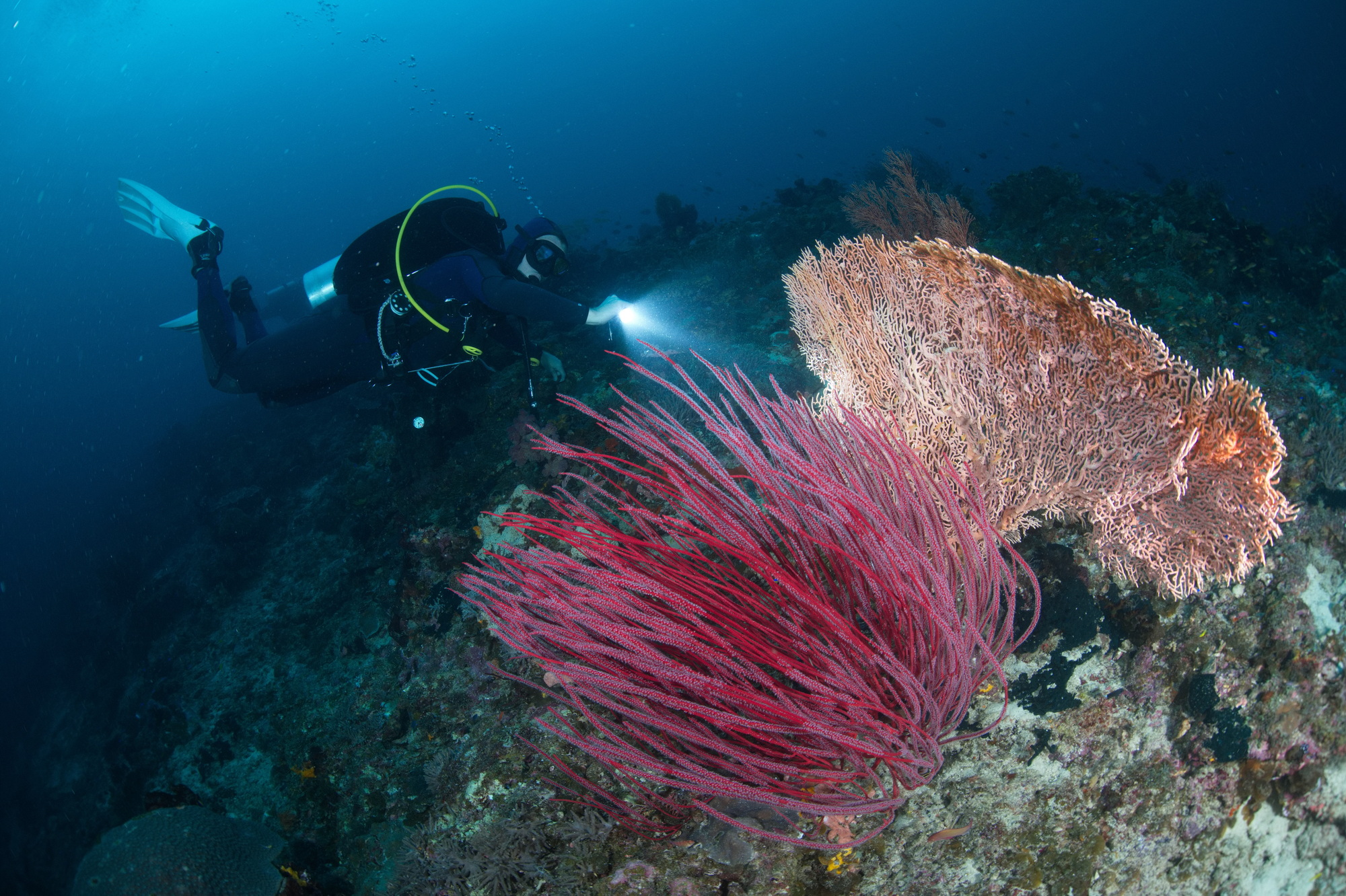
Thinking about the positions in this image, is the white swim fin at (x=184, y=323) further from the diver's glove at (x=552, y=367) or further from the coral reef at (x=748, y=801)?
the diver's glove at (x=552, y=367)

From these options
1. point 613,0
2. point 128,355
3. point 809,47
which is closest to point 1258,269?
point 128,355

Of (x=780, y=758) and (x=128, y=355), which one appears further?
(x=128, y=355)

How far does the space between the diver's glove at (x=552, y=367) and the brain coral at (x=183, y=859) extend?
4378 millimetres

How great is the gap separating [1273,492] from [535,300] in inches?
201

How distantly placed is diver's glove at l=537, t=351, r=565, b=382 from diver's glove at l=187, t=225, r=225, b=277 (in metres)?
6.16

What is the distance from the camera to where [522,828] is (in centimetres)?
258

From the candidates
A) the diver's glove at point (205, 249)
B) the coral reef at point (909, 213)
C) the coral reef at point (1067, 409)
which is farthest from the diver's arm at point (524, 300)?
the diver's glove at point (205, 249)

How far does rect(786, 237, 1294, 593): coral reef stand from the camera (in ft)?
6.36

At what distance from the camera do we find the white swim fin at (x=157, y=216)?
9180 millimetres

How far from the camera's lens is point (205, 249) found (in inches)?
329

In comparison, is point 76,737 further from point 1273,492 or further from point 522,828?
point 1273,492

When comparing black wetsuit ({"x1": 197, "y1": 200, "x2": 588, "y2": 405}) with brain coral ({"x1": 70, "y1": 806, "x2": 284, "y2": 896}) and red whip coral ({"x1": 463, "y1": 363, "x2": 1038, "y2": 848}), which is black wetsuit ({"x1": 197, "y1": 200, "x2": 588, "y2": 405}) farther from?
brain coral ({"x1": 70, "y1": 806, "x2": 284, "y2": 896})

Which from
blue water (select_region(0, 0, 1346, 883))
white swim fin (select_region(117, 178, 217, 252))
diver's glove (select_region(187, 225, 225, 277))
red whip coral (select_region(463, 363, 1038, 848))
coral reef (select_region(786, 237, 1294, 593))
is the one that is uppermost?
blue water (select_region(0, 0, 1346, 883))

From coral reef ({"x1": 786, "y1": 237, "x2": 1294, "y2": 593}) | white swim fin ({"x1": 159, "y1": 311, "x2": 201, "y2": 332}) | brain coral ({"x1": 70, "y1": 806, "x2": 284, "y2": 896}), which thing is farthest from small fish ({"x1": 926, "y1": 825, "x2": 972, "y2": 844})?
white swim fin ({"x1": 159, "y1": 311, "x2": 201, "y2": 332})
